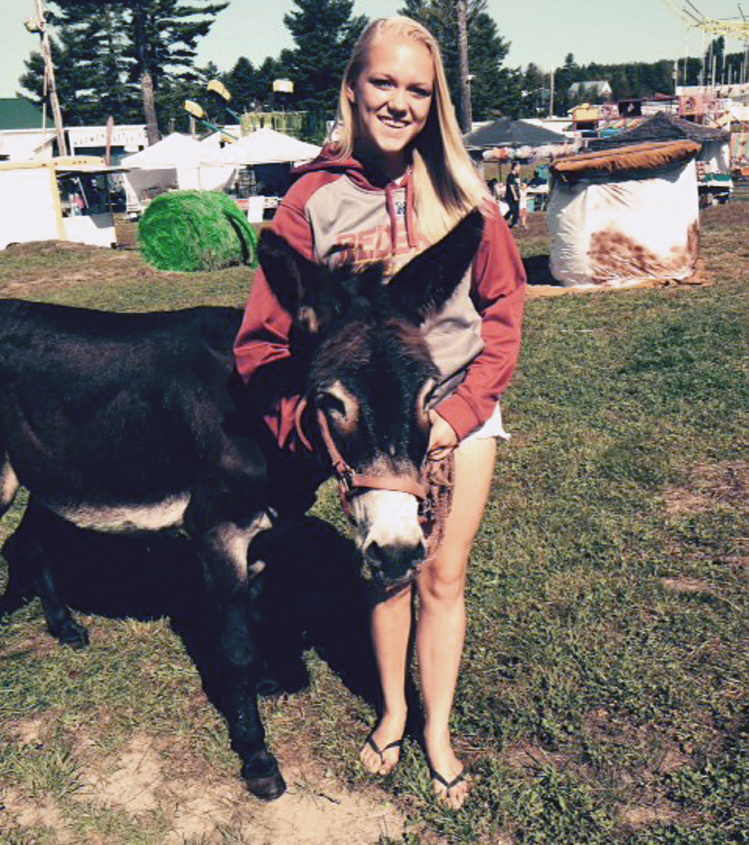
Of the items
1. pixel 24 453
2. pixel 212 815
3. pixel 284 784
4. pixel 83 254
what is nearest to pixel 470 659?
pixel 284 784

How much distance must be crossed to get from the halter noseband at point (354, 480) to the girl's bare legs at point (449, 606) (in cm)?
47

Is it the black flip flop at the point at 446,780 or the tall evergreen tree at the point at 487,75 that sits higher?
the tall evergreen tree at the point at 487,75

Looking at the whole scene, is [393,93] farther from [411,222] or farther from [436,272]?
[436,272]

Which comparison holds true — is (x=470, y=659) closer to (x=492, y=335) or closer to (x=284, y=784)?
(x=284, y=784)

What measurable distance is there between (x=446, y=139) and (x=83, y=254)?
1869 centimetres

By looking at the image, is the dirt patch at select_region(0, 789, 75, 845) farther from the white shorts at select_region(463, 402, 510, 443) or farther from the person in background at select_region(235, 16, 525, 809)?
the white shorts at select_region(463, 402, 510, 443)

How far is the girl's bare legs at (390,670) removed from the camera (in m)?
2.90

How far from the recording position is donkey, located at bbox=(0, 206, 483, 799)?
2182 mm

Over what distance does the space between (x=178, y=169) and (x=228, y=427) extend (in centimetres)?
3590

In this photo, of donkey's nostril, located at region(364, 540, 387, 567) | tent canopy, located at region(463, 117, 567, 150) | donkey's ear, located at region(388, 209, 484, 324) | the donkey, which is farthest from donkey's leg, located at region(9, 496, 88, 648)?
tent canopy, located at region(463, 117, 567, 150)

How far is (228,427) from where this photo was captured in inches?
120

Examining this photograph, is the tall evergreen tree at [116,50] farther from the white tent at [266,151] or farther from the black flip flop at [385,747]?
the black flip flop at [385,747]

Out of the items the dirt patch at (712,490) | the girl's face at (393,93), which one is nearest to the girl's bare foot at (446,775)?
the girl's face at (393,93)

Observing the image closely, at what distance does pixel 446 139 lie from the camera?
2.51 m
